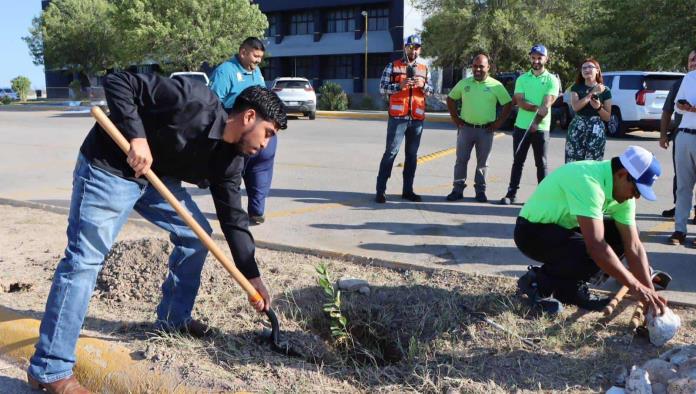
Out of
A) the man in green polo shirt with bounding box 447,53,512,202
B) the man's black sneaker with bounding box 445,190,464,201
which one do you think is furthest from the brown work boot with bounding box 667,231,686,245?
the man's black sneaker with bounding box 445,190,464,201

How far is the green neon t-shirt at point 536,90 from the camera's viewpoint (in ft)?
24.0

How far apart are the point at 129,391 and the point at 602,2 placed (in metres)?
25.1

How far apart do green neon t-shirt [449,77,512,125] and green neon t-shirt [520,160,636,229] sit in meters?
3.54

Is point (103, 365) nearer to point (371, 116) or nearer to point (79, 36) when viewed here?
point (371, 116)

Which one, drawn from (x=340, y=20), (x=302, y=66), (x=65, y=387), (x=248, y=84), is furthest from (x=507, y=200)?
(x=302, y=66)

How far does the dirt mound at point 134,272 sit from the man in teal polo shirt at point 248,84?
64.2 inches

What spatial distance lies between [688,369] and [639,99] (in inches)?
542

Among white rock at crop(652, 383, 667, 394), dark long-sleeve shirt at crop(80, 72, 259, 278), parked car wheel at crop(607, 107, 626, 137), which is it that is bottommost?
white rock at crop(652, 383, 667, 394)

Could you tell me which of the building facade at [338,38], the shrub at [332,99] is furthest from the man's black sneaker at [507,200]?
the building facade at [338,38]

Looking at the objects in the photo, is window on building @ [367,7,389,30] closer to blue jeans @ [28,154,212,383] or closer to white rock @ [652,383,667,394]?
blue jeans @ [28,154,212,383]

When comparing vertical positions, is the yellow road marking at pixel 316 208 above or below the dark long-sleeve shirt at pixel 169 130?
below

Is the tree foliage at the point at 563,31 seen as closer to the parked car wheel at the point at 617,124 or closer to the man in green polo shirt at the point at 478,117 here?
the parked car wheel at the point at 617,124

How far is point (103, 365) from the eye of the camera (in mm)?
3395

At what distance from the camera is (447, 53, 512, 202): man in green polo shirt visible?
24.9ft
